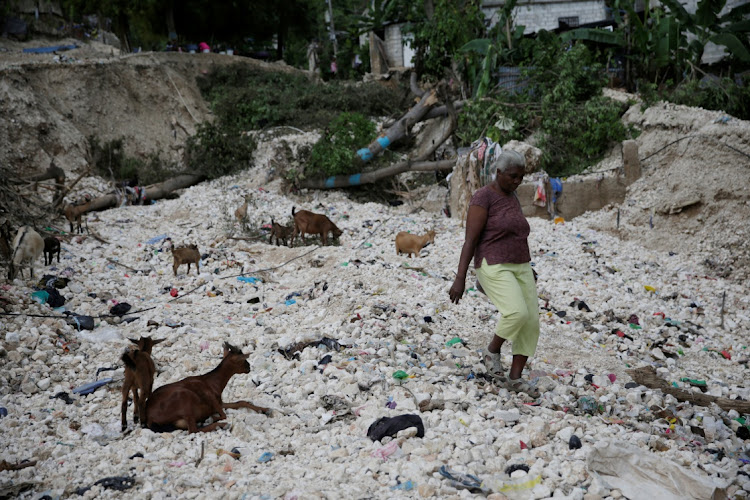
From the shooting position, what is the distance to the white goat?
6082mm

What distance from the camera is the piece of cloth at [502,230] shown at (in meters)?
3.59

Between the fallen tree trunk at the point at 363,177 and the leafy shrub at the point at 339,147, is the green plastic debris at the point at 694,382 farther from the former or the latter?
the leafy shrub at the point at 339,147

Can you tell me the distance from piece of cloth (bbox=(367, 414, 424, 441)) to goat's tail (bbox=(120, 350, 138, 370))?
1.35 metres

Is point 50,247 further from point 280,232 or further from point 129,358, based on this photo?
point 129,358

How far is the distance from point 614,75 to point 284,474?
1387cm

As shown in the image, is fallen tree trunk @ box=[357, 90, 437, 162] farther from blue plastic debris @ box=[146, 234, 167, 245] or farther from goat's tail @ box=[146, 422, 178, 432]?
goat's tail @ box=[146, 422, 178, 432]

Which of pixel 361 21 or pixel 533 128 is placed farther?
pixel 361 21

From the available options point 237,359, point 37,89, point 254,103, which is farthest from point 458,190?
point 37,89

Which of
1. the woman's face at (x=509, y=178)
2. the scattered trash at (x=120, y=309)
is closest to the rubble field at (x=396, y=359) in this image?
the scattered trash at (x=120, y=309)

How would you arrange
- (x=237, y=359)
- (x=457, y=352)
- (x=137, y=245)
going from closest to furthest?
1. (x=237, y=359)
2. (x=457, y=352)
3. (x=137, y=245)

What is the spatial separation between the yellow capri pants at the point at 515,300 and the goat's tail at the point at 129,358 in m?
2.11

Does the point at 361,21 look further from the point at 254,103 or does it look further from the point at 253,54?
→ the point at 254,103

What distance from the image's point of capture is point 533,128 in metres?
12.2

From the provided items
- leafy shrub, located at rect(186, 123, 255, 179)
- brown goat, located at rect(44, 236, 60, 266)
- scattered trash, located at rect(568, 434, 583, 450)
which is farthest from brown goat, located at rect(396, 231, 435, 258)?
leafy shrub, located at rect(186, 123, 255, 179)
